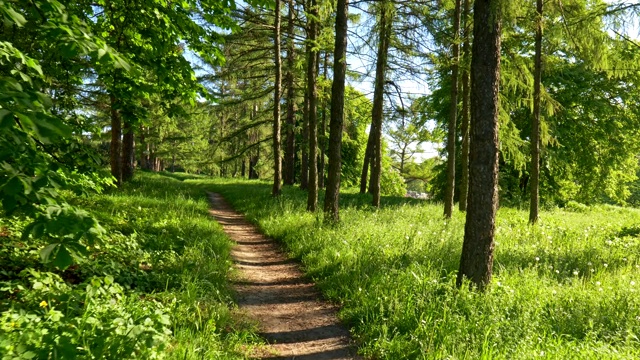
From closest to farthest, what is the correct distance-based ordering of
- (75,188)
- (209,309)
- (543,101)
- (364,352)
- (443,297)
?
(75,188) → (364,352) → (209,309) → (443,297) → (543,101)

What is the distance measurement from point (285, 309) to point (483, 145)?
389 centimetres

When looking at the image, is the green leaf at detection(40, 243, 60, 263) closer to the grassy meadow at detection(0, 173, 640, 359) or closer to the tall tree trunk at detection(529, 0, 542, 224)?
the grassy meadow at detection(0, 173, 640, 359)

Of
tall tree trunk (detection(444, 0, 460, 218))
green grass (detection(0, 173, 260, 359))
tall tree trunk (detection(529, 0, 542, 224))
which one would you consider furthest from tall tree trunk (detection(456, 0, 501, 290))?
tall tree trunk (detection(529, 0, 542, 224))

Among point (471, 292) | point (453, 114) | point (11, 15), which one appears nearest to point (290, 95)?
point (453, 114)

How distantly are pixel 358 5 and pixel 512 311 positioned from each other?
9.31 metres

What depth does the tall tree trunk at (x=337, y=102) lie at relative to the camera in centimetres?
1011

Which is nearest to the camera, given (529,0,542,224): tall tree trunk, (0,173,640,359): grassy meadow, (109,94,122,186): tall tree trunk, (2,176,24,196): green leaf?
(2,176,24,196): green leaf

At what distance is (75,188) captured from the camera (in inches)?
144

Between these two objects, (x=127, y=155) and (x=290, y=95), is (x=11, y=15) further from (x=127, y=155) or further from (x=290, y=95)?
(x=290, y=95)

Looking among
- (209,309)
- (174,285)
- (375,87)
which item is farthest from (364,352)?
(375,87)

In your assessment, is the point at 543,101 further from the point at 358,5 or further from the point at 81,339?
the point at 81,339

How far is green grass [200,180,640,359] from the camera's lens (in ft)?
14.2

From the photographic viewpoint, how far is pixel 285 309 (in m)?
5.89

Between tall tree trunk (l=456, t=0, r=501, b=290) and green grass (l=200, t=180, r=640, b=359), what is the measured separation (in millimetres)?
502
